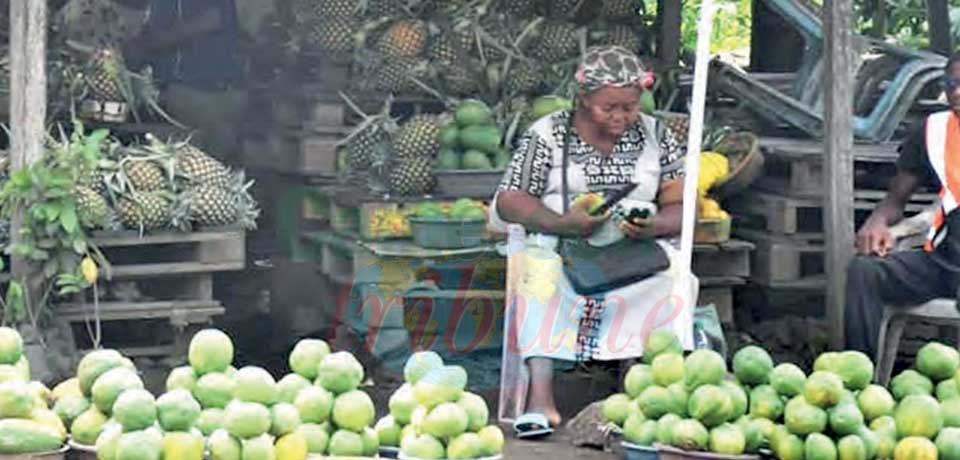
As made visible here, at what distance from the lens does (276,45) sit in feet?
29.9

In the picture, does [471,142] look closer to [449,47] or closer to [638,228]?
[449,47]

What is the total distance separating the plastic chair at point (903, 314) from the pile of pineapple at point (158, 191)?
2.59 m

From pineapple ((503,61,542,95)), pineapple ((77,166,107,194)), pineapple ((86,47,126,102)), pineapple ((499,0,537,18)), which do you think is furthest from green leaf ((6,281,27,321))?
pineapple ((499,0,537,18))

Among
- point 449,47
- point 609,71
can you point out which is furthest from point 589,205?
point 449,47

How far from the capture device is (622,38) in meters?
8.52

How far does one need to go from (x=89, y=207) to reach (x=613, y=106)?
6.75 ft

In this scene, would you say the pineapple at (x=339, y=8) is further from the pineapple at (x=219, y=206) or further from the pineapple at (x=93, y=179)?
the pineapple at (x=93, y=179)

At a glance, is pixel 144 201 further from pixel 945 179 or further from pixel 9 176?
pixel 945 179

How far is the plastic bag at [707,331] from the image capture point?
6613 mm

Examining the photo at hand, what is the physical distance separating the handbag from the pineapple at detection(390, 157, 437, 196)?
1.38 metres

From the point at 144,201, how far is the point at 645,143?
2.02m

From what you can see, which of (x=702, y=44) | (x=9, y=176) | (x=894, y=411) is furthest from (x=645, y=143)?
(x=9, y=176)

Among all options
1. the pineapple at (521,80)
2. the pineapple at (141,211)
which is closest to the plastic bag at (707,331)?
the pineapple at (521,80)

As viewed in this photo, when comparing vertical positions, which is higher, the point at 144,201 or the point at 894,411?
the point at 144,201
